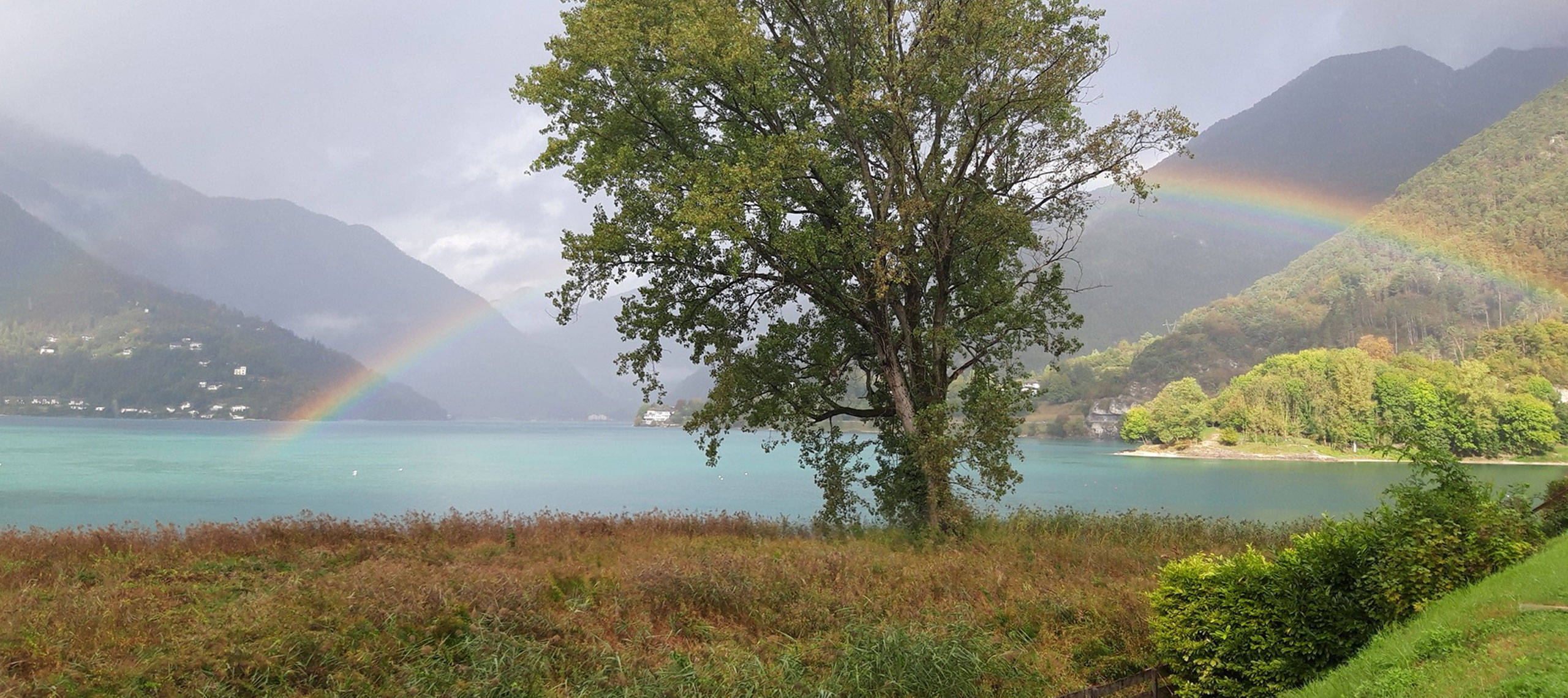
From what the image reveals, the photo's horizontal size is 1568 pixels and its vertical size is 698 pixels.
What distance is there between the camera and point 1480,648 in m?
A: 5.31

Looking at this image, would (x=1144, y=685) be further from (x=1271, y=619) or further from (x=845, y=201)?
(x=845, y=201)

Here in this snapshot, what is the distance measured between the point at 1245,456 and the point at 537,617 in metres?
124

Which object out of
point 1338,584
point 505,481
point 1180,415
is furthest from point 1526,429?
point 1338,584

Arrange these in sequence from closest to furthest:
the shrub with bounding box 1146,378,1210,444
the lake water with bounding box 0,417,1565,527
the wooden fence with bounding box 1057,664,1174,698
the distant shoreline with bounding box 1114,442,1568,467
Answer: the wooden fence with bounding box 1057,664,1174,698 → the lake water with bounding box 0,417,1565,527 → the distant shoreline with bounding box 1114,442,1568,467 → the shrub with bounding box 1146,378,1210,444

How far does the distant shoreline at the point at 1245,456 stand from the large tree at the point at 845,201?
341 ft

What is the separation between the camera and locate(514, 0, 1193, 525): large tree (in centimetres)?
1537

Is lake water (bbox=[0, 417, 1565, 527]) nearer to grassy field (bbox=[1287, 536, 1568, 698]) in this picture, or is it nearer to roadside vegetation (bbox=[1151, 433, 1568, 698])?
roadside vegetation (bbox=[1151, 433, 1568, 698])

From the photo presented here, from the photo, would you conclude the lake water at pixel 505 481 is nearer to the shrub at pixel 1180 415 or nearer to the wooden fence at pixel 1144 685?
the shrub at pixel 1180 415

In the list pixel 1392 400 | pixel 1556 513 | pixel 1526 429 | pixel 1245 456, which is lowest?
pixel 1245 456

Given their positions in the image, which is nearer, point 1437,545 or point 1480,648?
point 1480,648

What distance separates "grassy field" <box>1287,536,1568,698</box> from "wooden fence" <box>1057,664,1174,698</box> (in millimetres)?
1297

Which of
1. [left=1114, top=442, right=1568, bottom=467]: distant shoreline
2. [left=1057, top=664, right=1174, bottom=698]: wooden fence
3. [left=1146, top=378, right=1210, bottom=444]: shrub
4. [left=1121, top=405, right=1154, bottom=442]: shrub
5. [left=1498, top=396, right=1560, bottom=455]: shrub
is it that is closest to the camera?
[left=1057, top=664, right=1174, bottom=698]: wooden fence

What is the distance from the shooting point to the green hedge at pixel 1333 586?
7.07 m

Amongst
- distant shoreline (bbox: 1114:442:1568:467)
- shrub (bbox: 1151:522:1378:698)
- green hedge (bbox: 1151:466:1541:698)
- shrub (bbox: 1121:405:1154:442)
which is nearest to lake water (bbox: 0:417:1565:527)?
distant shoreline (bbox: 1114:442:1568:467)
